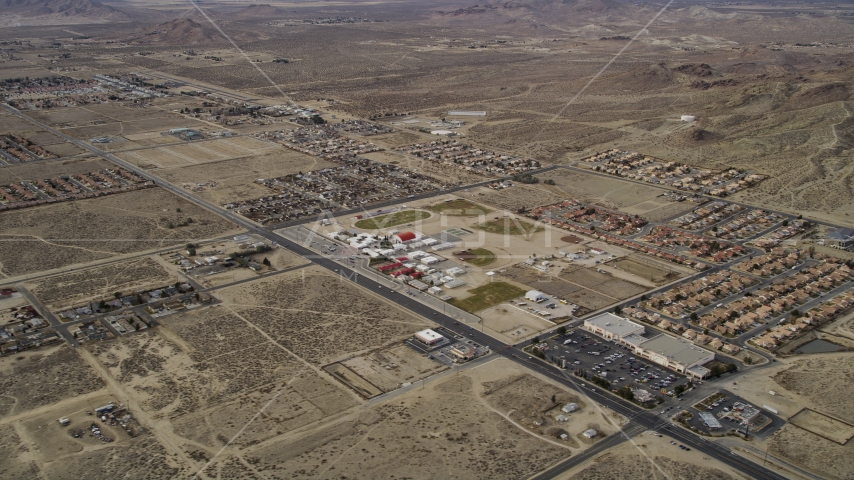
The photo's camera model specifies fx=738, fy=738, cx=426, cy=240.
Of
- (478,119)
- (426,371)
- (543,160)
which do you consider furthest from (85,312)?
(478,119)

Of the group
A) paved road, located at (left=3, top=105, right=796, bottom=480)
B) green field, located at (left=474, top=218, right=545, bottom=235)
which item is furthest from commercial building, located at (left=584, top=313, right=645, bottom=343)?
green field, located at (left=474, top=218, right=545, bottom=235)

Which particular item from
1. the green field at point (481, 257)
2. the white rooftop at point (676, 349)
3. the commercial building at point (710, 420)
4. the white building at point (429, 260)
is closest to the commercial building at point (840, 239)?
the white rooftop at point (676, 349)

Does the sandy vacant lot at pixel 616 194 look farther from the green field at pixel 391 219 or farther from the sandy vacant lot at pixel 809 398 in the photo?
the sandy vacant lot at pixel 809 398

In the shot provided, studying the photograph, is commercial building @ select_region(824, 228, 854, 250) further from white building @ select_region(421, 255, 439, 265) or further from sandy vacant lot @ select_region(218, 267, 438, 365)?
sandy vacant lot @ select_region(218, 267, 438, 365)

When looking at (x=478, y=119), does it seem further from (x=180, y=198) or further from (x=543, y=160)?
(x=180, y=198)

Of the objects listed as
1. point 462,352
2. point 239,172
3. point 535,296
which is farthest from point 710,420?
point 239,172

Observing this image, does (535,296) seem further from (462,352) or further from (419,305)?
(462,352)
